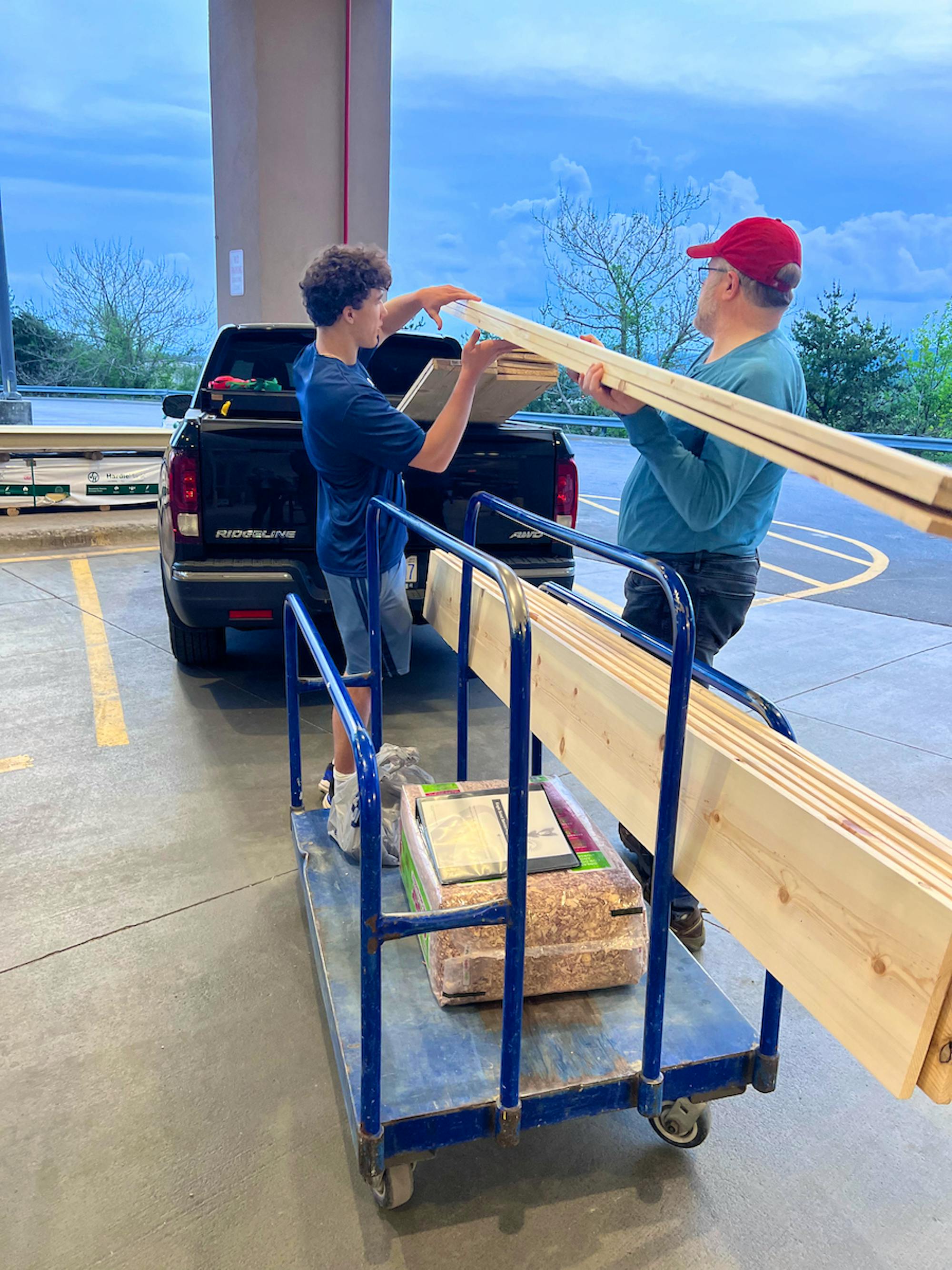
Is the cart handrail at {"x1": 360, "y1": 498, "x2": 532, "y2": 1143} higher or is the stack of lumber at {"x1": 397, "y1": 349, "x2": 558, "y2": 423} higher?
the stack of lumber at {"x1": 397, "y1": 349, "x2": 558, "y2": 423}

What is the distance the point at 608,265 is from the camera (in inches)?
996

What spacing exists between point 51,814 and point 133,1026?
54.1 inches

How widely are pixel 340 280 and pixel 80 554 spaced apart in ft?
21.2

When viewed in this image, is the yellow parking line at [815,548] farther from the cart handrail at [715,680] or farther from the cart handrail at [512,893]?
the cart handrail at [512,893]

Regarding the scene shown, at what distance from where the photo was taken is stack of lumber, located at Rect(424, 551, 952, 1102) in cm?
118

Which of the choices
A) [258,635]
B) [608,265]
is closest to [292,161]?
[258,635]

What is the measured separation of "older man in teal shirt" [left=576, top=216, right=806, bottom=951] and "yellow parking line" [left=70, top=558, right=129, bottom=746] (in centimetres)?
272

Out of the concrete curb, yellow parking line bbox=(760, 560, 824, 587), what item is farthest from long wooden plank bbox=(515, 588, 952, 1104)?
the concrete curb

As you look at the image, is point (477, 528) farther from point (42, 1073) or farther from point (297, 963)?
point (42, 1073)

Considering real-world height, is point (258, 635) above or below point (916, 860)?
below

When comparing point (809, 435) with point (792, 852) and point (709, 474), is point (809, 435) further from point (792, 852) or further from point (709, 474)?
point (709, 474)

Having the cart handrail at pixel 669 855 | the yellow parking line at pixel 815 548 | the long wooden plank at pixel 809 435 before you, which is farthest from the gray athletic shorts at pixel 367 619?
the yellow parking line at pixel 815 548

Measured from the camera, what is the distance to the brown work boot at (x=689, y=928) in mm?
2811

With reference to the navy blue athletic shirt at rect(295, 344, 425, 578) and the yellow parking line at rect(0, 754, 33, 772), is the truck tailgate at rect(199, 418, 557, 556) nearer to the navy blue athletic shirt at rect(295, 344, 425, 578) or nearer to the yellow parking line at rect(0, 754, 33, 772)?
the navy blue athletic shirt at rect(295, 344, 425, 578)
